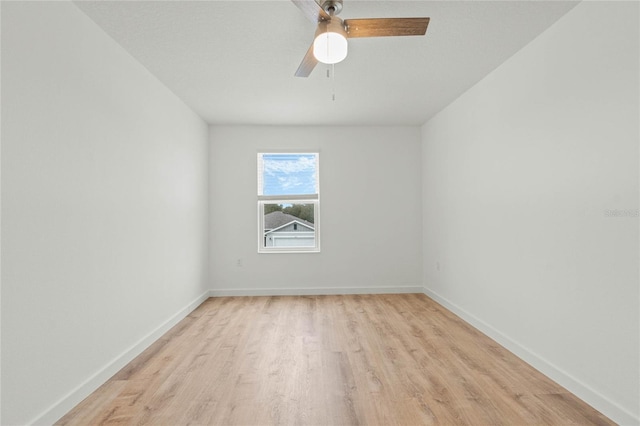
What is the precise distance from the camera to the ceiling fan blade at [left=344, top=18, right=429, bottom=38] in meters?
1.84

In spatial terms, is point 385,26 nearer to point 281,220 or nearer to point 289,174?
point 289,174

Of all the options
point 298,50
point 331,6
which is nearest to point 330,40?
point 331,6

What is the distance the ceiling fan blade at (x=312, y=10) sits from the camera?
5.68ft

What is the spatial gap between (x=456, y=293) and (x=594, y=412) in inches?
76.1

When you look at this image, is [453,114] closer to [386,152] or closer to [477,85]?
[477,85]

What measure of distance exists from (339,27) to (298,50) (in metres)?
0.88

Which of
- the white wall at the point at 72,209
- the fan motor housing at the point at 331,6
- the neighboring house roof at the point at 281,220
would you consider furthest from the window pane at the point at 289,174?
the fan motor housing at the point at 331,6

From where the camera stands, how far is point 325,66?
294 cm

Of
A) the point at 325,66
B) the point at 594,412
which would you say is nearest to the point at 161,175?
the point at 325,66

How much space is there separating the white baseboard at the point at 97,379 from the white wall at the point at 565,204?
3.13m

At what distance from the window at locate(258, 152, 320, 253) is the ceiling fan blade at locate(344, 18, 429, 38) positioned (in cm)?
304

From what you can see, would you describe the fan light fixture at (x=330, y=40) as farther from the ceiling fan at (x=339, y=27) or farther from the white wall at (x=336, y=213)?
the white wall at (x=336, y=213)

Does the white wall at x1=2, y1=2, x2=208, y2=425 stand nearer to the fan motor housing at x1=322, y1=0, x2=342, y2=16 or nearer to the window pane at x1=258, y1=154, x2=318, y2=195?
the fan motor housing at x1=322, y1=0, x2=342, y2=16

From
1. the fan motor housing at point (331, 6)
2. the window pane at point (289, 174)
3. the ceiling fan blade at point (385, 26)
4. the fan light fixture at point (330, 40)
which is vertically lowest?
the window pane at point (289, 174)
